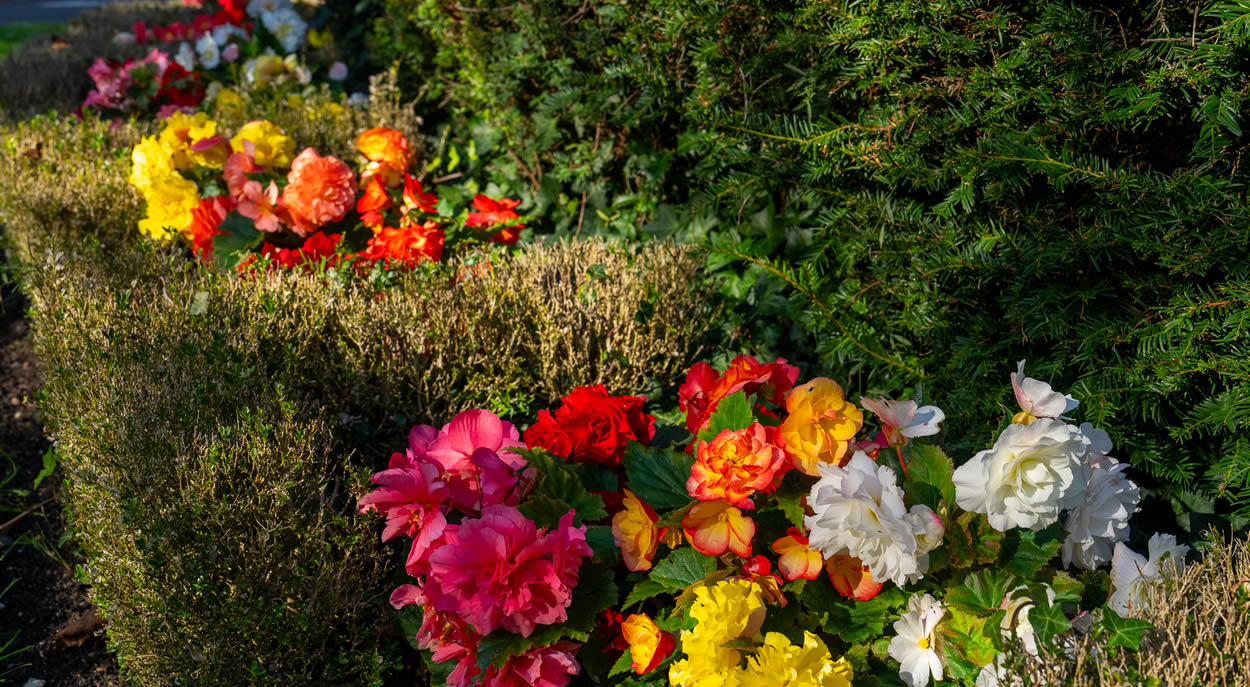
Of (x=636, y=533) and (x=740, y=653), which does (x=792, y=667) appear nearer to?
(x=740, y=653)

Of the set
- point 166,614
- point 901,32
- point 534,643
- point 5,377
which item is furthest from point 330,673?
point 5,377

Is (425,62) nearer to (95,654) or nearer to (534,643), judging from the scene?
(95,654)

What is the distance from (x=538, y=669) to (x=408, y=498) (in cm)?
42

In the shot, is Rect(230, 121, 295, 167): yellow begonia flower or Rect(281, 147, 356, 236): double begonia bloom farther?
Rect(230, 121, 295, 167): yellow begonia flower

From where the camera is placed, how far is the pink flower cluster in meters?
1.61

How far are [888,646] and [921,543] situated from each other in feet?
0.75

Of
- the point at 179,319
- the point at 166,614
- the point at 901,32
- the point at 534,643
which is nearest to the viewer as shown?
the point at 534,643

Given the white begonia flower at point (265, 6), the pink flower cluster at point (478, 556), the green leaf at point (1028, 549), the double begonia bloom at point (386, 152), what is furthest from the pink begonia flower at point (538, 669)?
the white begonia flower at point (265, 6)

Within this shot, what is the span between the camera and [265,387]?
86.0 inches

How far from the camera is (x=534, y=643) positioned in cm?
165

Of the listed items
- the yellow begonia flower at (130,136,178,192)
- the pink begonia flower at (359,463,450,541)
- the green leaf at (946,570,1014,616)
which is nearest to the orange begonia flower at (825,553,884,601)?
the green leaf at (946,570,1014,616)

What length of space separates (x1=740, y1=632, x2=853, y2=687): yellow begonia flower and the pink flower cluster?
0.34 meters

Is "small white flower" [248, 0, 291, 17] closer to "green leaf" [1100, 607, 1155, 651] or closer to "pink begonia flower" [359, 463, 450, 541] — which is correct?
"pink begonia flower" [359, 463, 450, 541]

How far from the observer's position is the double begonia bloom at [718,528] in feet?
5.42
